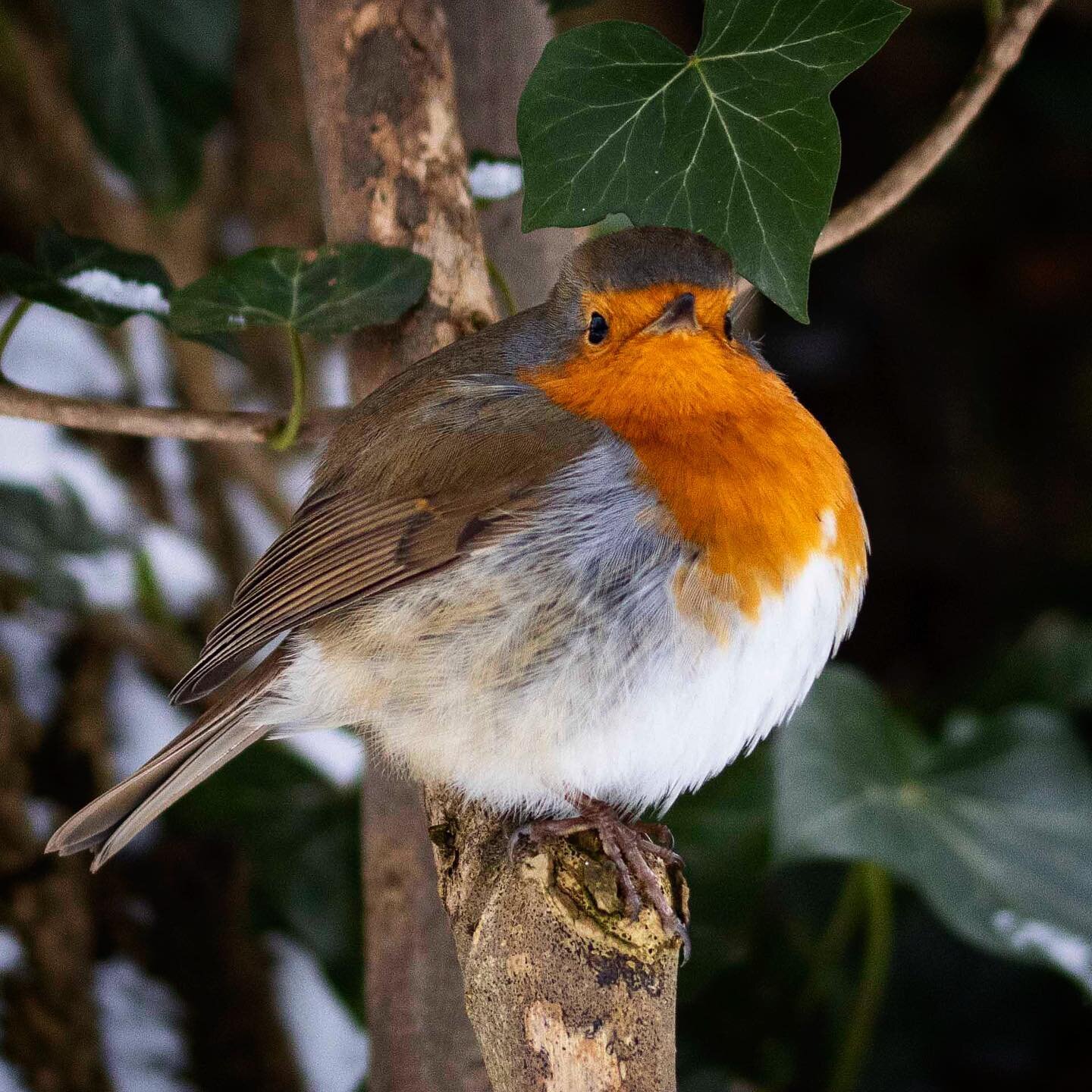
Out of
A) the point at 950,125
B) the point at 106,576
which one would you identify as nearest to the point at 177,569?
the point at 106,576

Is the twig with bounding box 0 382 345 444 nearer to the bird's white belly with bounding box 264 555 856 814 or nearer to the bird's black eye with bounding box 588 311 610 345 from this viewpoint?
the bird's white belly with bounding box 264 555 856 814

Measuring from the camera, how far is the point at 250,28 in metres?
3.20

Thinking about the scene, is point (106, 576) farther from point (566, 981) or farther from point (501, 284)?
point (566, 981)

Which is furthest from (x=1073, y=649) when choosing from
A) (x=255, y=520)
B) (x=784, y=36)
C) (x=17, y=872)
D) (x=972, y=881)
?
(x=17, y=872)

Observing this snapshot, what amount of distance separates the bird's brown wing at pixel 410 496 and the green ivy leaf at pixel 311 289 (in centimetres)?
14

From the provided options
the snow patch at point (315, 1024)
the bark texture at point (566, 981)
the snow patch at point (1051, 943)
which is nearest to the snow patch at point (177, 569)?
the snow patch at point (315, 1024)

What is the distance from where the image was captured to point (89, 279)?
194 cm

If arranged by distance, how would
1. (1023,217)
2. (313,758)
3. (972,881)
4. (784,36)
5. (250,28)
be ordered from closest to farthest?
(784,36) → (972,881) → (313,758) → (250,28) → (1023,217)

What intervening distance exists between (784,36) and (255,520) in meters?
2.08

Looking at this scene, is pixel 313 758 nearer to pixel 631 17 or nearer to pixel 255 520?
pixel 255 520

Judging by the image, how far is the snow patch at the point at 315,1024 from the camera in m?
2.67

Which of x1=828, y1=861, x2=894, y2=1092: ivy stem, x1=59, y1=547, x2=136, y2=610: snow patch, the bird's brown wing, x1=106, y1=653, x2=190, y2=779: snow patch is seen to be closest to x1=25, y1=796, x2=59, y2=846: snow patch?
x1=106, y1=653, x2=190, y2=779: snow patch

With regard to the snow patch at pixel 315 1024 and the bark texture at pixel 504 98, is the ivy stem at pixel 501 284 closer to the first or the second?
the bark texture at pixel 504 98

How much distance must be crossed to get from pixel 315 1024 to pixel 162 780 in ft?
3.87
